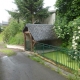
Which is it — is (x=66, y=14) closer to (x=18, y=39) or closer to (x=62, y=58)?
(x=62, y=58)

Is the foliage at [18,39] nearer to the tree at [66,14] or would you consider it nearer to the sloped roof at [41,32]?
the sloped roof at [41,32]

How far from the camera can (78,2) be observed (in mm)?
13695

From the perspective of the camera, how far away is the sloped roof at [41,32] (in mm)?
14117

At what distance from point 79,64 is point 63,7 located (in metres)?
9.18

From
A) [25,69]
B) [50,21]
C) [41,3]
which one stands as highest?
[41,3]

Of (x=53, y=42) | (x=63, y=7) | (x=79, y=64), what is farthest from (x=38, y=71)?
(x=63, y=7)

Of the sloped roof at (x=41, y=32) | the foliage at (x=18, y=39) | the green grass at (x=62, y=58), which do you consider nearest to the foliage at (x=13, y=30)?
the foliage at (x=18, y=39)

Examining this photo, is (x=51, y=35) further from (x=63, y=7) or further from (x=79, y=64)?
(x=79, y=64)

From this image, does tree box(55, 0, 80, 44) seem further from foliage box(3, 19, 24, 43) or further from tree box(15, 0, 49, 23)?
foliage box(3, 19, 24, 43)

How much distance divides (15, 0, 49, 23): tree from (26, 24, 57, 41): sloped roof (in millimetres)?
5456

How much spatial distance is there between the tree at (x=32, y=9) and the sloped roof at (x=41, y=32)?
5.46 metres

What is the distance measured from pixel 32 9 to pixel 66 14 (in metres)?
7.91

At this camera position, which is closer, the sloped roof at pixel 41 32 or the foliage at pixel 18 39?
the sloped roof at pixel 41 32

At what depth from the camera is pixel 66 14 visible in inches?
580
